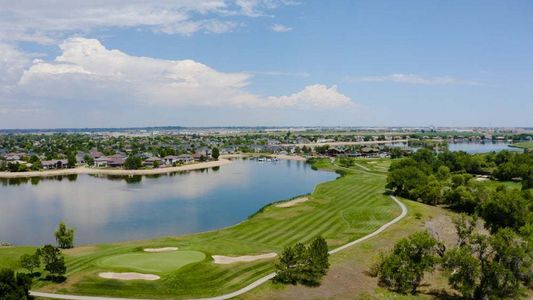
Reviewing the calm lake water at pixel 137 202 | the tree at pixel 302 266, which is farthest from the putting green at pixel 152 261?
the calm lake water at pixel 137 202

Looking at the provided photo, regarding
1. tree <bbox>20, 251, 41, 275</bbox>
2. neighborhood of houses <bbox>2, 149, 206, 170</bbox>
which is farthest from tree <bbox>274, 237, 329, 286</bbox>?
neighborhood of houses <bbox>2, 149, 206, 170</bbox>

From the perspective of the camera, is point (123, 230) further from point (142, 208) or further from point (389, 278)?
point (389, 278)

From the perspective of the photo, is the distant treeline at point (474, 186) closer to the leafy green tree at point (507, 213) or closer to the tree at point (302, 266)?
the leafy green tree at point (507, 213)

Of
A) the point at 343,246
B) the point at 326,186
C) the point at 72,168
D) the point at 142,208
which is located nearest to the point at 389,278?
the point at 343,246

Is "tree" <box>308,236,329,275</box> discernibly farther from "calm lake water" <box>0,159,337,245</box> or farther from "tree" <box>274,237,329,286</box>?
"calm lake water" <box>0,159,337,245</box>

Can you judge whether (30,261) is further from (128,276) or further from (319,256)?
(319,256)
